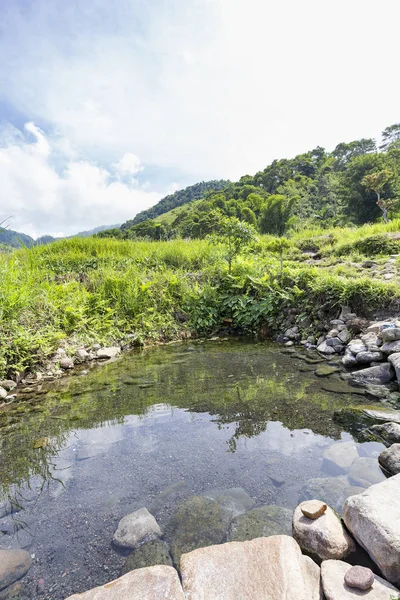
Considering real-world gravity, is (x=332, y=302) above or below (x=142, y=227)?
below

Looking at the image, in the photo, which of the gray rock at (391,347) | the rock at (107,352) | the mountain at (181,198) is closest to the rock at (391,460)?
the gray rock at (391,347)

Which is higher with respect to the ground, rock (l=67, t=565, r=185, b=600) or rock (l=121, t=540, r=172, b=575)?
rock (l=67, t=565, r=185, b=600)

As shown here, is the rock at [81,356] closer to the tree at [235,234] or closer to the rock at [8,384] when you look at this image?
the rock at [8,384]

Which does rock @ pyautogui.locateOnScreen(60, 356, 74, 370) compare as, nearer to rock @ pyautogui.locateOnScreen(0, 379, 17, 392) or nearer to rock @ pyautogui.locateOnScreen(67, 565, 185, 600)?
rock @ pyautogui.locateOnScreen(0, 379, 17, 392)

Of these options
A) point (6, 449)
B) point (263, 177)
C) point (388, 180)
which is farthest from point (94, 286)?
point (263, 177)

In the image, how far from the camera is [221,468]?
8.50 ft

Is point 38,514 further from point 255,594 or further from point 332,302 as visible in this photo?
point 332,302

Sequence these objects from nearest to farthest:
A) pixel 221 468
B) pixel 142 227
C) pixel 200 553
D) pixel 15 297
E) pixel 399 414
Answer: pixel 200 553
pixel 221 468
pixel 399 414
pixel 15 297
pixel 142 227

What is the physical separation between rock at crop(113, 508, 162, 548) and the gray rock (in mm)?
3766

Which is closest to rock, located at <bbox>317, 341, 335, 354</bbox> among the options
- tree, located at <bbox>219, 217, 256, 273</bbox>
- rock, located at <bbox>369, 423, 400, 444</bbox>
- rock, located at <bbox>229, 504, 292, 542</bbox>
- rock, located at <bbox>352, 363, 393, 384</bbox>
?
rock, located at <bbox>352, 363, 393, 384</bbox>

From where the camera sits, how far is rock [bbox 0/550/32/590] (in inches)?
67.7

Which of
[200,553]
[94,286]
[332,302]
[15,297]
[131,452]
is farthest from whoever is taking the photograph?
[94,286]

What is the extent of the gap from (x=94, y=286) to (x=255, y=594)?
721 centimetres

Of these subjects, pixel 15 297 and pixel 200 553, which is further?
pixel 15 297
